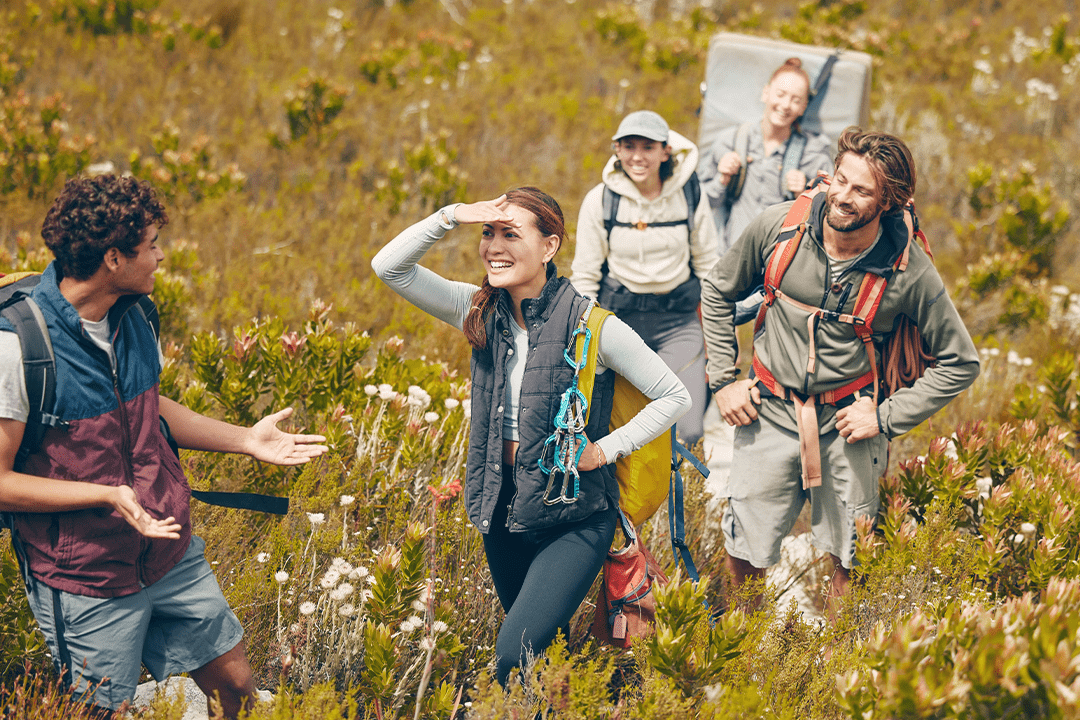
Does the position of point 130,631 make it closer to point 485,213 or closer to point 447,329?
point 485,213

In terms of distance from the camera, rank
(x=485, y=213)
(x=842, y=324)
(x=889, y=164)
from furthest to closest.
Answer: (x=842, y=324), (x=889, y=164), (x=485, y=213)

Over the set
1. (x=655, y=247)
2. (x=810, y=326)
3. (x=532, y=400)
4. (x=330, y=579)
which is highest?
(x=655, y=247)

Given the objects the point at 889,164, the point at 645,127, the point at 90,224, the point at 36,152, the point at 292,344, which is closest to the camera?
the point at 90,224

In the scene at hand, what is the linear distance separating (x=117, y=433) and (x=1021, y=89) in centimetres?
1246

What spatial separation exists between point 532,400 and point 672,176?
2.25m

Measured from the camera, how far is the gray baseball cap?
3986 mm

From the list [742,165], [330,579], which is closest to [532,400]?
[330,579]

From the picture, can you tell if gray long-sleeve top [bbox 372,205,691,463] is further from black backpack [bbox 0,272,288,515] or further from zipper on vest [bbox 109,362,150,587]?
black backpack [bbox 0,272,288,515]

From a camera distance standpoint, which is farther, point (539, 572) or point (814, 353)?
point (814, 353)

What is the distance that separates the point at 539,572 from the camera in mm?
2430

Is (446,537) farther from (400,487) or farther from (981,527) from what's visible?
(981,527)

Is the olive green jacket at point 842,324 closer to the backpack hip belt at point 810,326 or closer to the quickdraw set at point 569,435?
the backpack hip belt at point 810,326

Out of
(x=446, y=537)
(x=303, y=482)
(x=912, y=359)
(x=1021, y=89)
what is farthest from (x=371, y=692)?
(x=1021, y=89)

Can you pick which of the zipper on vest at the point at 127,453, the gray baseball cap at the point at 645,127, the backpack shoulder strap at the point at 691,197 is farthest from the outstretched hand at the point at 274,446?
the backpack shoulder strap at the point at 691,197
